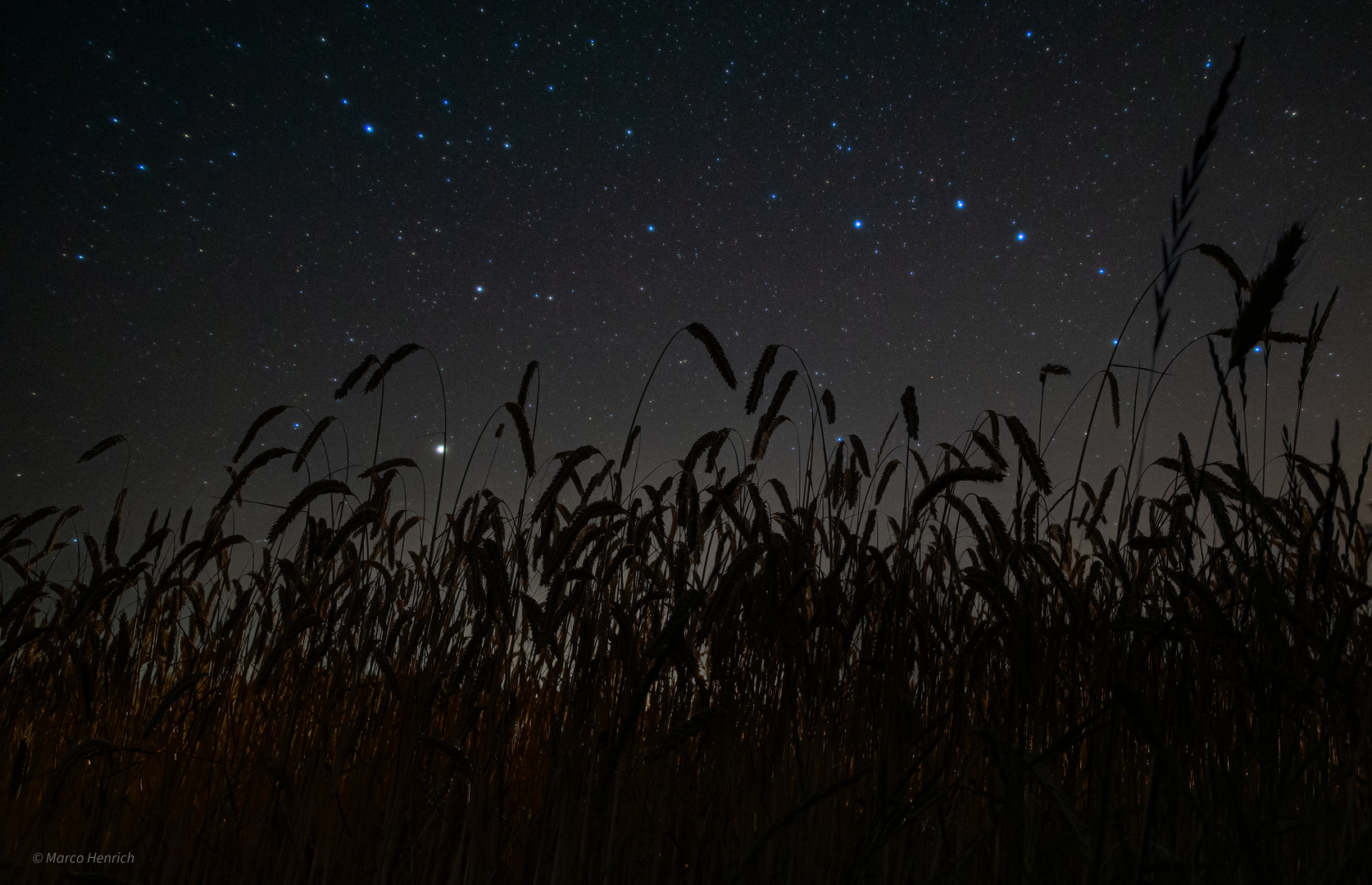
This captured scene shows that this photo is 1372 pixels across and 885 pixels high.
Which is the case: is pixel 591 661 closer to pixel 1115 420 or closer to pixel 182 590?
pixel 182 590

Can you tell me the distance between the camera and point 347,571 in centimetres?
244

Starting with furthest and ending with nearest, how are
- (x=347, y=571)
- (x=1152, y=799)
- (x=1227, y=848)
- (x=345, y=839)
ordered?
(x=347, y=571) < (x=345, y=839) < (x=1227, y=848) < (x=1152, y=799)

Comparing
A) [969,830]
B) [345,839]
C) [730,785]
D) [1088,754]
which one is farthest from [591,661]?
[969,830]

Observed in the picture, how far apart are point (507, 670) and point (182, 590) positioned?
5.68ft

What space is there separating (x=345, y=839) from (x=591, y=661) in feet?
3.56

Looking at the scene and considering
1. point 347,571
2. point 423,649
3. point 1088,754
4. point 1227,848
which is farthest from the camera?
point 347,571

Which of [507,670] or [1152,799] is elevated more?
[507,670]

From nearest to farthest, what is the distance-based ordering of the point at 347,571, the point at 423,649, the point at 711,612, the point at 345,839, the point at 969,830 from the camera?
the point at 711,612 < the point at 423,649 < the point at 345,839 < the point at 969,830 < the point at 347,571

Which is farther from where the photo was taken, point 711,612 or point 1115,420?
point 1115,420

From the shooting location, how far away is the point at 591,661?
1.52 meters

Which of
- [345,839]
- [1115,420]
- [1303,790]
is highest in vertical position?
[1115,420]

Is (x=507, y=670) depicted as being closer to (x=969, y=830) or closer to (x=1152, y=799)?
(x=969, y=830)

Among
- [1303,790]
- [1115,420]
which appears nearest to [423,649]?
[1303,790]

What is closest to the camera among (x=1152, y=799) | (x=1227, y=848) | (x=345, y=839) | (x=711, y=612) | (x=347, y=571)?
(x=1152, y=799)
